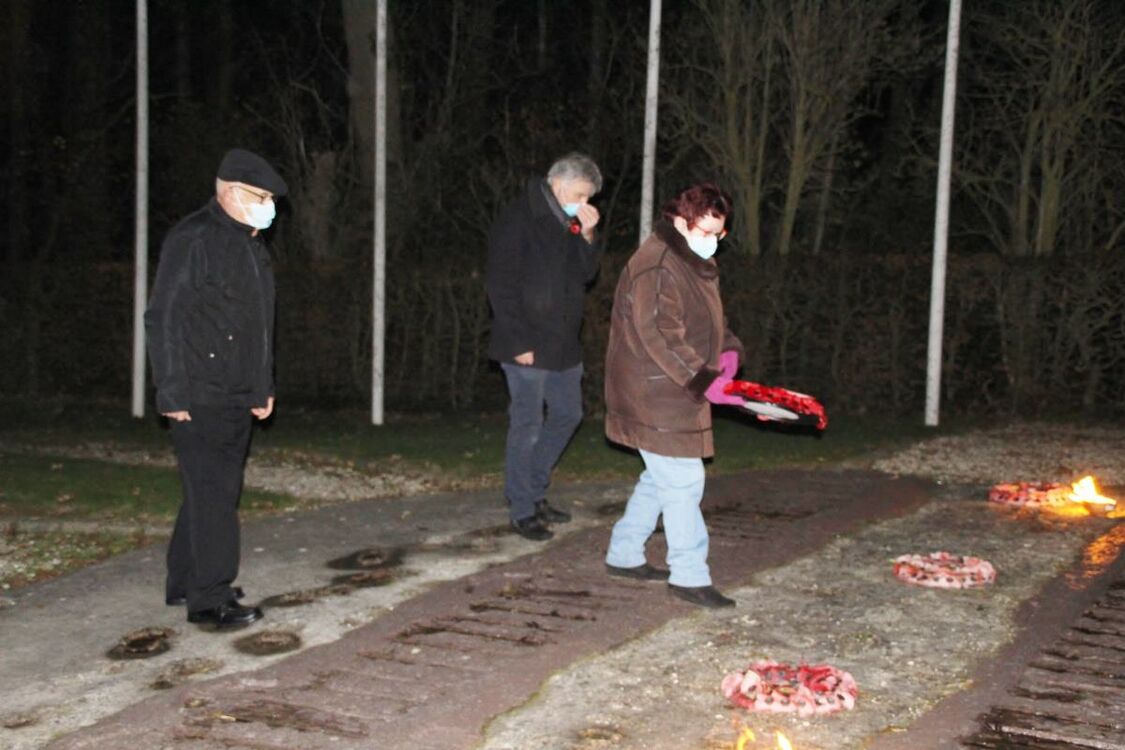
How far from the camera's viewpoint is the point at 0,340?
17266 millimetres

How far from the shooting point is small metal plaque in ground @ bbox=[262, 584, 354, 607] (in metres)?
6.49

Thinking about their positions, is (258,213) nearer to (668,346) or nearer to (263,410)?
(263,410)

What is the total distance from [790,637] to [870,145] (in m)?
20.4

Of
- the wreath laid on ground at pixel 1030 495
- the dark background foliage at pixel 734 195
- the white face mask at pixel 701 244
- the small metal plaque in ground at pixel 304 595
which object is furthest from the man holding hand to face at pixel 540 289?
the dark background foliage at pixel 734 195

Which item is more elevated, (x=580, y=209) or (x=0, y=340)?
(x=580, y=209)

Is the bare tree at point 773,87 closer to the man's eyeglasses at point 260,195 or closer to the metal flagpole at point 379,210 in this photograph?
the metal flagpole at point 379,210

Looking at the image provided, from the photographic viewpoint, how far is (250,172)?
5.98 m

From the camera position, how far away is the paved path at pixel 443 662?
476cm

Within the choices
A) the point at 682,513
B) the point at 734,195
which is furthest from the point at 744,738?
the point at 734,195

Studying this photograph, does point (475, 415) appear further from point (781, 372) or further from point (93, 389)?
point (93, 389)

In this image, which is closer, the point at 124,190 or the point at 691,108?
the point at 691,108

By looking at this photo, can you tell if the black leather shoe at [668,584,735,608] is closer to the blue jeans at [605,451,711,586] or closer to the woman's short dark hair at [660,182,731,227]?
the blue jeans at [605,451,711,586]

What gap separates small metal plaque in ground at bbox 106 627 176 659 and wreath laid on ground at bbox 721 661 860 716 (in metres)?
2.43

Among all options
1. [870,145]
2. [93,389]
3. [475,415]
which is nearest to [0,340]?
[93,389]
